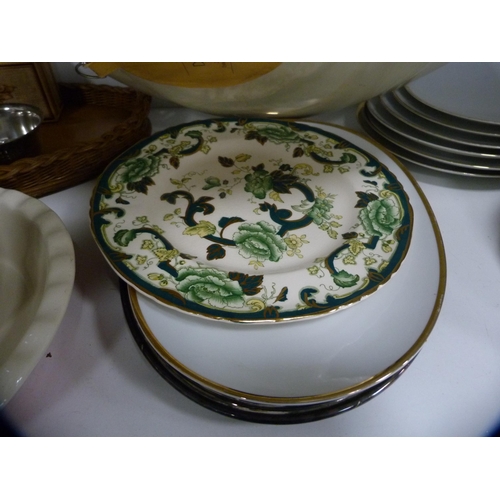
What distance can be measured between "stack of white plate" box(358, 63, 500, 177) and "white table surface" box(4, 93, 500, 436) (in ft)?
0.45

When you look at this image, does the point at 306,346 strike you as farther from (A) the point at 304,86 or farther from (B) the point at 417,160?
(B) the point at 417,160

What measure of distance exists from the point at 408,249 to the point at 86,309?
1.06ft

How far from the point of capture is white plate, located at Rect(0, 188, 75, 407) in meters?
0.26

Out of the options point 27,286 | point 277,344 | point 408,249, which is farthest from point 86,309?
point 408,249

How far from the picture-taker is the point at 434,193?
52 centimetres

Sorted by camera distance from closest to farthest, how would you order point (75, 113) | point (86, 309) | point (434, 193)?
point (86, 309), point (434, 193), point (75, 113)

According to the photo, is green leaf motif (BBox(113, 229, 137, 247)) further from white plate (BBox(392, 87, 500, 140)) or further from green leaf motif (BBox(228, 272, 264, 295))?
white plate (BBox(392, 87, 500, 140))

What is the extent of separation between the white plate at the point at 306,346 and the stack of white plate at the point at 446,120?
0.20 meters

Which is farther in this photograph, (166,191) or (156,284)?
(166,191)

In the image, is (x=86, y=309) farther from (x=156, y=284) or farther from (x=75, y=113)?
(x=75, y=113)

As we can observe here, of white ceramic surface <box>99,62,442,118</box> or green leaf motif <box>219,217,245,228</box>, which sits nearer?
white ceramic surface <box>99,62,442,118</box>

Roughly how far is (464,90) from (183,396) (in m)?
0.56

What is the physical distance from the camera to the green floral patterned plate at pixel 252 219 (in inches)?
13.1

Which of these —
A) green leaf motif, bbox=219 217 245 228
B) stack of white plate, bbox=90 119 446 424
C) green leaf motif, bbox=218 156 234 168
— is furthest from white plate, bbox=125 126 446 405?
green leaf motif, bbox=218 156 234 168
